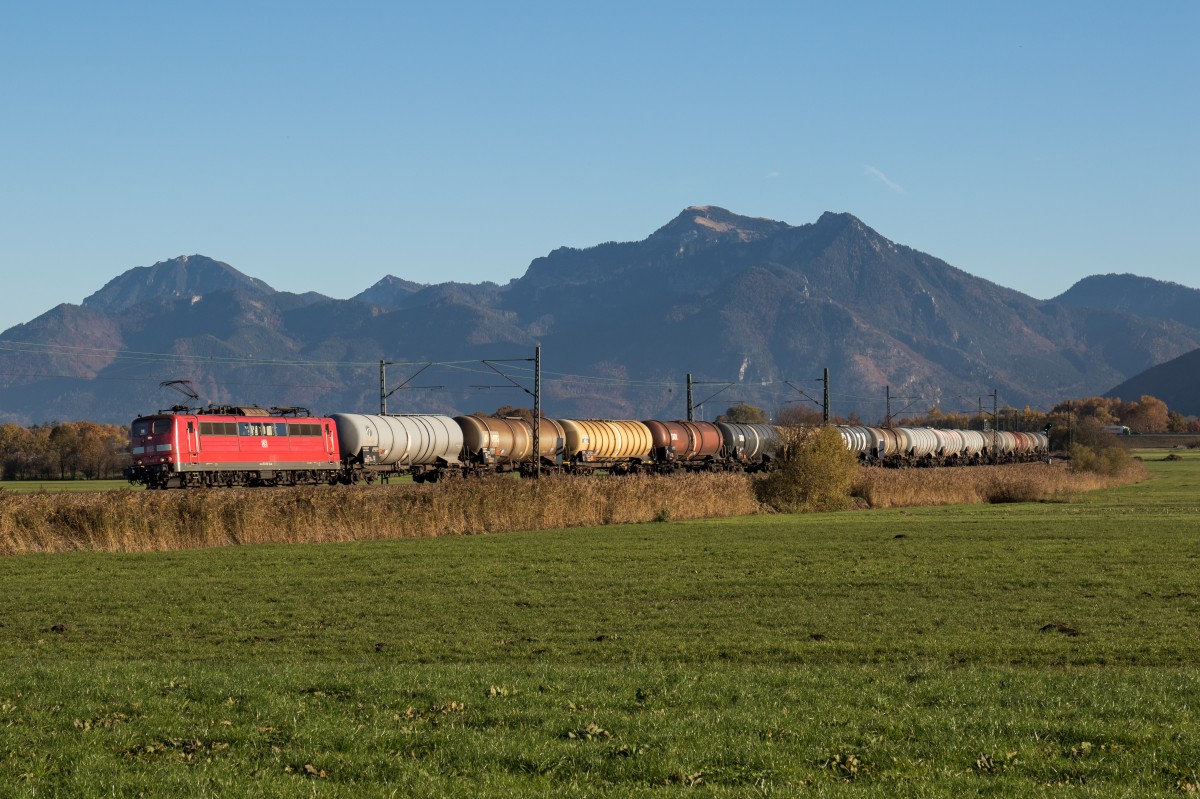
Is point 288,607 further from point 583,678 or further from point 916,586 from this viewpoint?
point 916,586

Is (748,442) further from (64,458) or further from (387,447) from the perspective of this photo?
(64,458)

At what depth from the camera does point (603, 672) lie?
1644 centimetres

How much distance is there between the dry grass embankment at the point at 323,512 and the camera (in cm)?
3703

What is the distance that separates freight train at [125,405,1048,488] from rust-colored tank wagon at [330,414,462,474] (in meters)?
0.05

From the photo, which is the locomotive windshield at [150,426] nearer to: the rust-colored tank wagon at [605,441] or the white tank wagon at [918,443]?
the rust-colored tank wagon at [605,441]

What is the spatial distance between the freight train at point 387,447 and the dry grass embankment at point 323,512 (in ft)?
32.8

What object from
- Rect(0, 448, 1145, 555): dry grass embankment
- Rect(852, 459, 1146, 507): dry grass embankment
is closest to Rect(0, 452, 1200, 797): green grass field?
Rect(0, 448, 1145, 555): dry grass embankment

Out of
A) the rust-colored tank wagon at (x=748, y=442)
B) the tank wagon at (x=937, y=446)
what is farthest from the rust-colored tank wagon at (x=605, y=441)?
the tank wagon at (x=937, y=446)

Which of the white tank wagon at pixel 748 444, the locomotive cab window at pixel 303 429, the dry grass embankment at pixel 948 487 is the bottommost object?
the dry grass embankment at pixel 948 487

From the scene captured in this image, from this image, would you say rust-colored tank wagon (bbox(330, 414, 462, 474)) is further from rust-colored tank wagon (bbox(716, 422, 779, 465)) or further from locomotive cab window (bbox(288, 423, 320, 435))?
rust-colored tank wagon (bbox(716, 422, 779, 465))

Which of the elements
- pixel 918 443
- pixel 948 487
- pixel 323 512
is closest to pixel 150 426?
pixel 323 512

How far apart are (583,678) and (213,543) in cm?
2597

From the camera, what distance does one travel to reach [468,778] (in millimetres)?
11102

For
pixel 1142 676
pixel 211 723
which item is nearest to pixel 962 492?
pixel 1142 676
